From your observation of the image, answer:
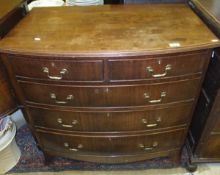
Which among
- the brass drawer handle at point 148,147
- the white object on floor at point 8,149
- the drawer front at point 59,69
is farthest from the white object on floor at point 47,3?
the brass drawer handle at point 148,147

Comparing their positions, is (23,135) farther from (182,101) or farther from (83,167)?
(182,101)

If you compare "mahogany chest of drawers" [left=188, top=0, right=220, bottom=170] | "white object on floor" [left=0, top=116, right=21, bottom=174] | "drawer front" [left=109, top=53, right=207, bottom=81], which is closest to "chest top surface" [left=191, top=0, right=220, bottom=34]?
"mahogany chest of drawers" [left=188, top=0, right=220, bottom=170]

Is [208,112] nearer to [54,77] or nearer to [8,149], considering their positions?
[54,77]

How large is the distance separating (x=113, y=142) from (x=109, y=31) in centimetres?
64

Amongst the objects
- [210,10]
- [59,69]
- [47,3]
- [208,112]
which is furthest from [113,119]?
[47,3]

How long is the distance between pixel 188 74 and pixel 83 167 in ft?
3.20

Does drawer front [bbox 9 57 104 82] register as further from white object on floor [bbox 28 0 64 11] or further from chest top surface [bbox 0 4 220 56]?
white object on floor [bbox 28 0 64 11]

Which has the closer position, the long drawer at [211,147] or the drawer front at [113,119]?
the drawer front at [113,119]

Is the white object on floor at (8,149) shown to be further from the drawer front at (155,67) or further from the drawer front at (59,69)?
the drawer front at (155,67)

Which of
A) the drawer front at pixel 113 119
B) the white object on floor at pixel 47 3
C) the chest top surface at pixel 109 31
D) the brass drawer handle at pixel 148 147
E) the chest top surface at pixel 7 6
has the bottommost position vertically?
the brass drawer handle at pixel 148 147

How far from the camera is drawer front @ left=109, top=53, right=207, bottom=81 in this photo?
0.95m

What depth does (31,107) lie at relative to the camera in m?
1.19

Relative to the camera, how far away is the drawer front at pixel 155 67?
0.95 metres

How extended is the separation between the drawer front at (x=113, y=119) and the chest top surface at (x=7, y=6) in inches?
19.5
